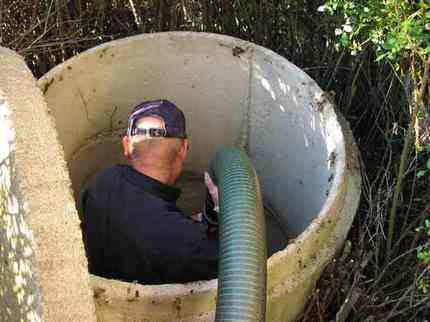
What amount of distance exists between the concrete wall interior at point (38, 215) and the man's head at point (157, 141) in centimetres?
80

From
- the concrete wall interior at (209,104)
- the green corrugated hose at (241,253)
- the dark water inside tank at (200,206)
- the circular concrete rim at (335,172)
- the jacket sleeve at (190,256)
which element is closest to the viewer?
the green corrugated hose at (241,253)

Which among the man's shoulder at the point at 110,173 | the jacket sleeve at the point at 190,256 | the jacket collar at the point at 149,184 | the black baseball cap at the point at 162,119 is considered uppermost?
the black baseball cap at the point at 162,119

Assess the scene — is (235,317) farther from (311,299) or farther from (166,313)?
(311,299)

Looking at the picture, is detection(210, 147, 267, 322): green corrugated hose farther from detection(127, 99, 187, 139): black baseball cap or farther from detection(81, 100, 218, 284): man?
detection(127, 99, 187, 139): black baseball cap

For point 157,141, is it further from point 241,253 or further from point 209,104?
point 241,253

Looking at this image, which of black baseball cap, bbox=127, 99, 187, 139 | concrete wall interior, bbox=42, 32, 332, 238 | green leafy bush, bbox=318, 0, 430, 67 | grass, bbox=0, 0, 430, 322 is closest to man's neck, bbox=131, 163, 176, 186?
black baseball cap, bbox=127, 99, 187, 139

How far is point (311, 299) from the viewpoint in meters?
1.92

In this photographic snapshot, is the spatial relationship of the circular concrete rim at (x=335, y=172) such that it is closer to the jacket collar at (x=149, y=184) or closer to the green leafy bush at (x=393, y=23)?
the green leafy bush at (x=393, y=23)

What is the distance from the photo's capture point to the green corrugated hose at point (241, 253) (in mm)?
1392

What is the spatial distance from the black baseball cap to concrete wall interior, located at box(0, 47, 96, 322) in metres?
0.85

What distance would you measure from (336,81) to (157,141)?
31.8 inches

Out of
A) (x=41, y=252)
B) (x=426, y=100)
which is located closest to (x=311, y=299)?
(x=426, y=100)

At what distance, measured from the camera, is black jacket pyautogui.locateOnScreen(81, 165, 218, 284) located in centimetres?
183

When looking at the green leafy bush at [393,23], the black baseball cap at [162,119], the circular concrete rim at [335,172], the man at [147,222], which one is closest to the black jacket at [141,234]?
the man at [147,222]
